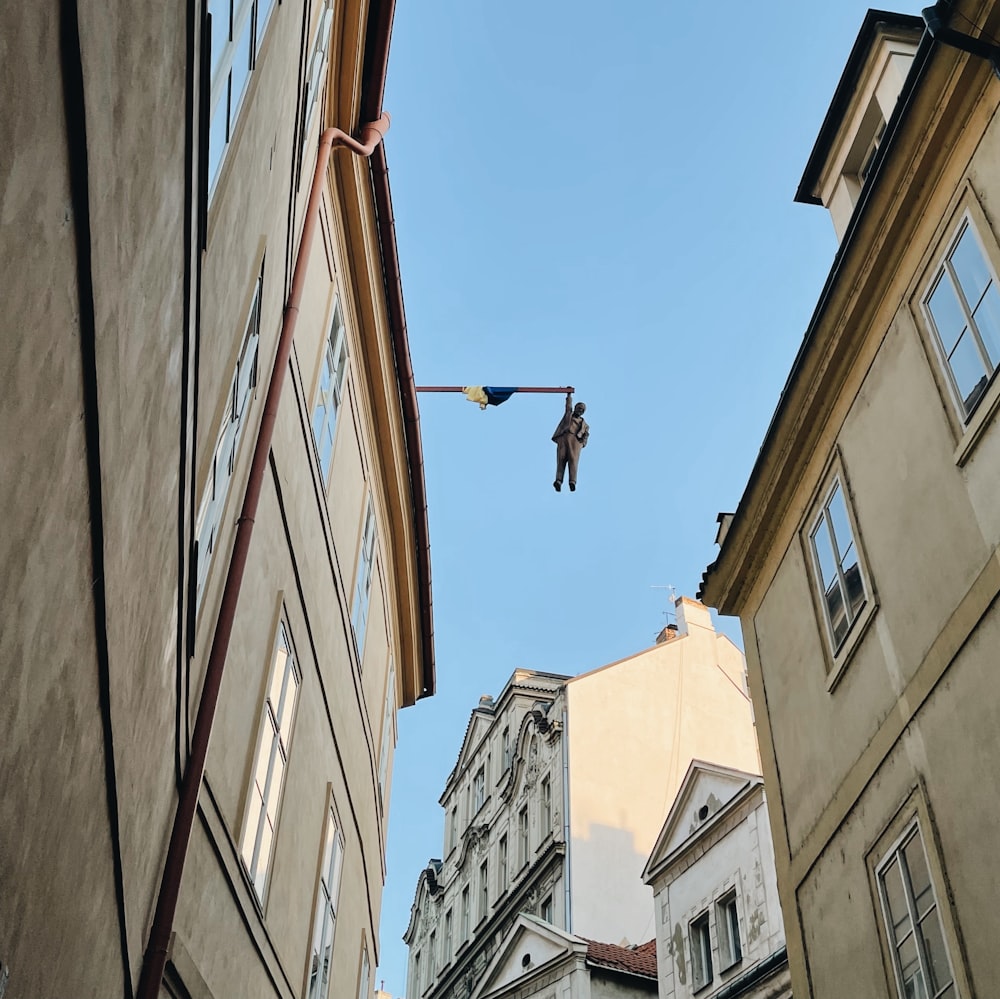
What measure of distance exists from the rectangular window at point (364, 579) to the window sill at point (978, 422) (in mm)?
7888

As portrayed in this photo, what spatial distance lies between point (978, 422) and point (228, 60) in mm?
5730

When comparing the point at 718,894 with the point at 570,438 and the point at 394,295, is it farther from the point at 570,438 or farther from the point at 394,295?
the point at 394,295

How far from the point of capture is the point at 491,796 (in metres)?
39.6

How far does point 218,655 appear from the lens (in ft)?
22.2

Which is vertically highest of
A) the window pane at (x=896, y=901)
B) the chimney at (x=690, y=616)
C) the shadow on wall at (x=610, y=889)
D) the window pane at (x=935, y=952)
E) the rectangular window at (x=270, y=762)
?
the chimney at (x=690, y=616)

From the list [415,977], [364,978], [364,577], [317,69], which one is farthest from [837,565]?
[415,977]

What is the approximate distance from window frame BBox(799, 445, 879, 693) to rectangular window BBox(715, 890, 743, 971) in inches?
377

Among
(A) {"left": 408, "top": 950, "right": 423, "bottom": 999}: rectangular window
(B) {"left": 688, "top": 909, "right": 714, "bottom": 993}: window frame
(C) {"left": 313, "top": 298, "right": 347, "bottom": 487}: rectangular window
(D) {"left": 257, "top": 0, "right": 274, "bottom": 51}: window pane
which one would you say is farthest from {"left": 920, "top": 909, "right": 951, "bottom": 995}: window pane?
(A) {"left": 408, "top": 950, "right": 423, "bottom": 999}: rectangular window

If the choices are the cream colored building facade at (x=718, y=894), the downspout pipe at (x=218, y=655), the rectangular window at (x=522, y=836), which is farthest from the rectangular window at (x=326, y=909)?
the rectangular window at (x=522, y=836)

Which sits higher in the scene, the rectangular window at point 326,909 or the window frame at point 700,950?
the window frame at point 700,950

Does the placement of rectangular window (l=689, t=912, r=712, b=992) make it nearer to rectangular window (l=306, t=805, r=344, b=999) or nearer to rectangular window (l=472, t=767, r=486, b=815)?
rectangular window (l=306, t=805, r=344, b=999)

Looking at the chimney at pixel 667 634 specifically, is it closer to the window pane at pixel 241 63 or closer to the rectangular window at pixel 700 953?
the rectangular window at pixel 700 953

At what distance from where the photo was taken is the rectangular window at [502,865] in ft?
117

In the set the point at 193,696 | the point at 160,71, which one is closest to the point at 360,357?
the point at 193,696
